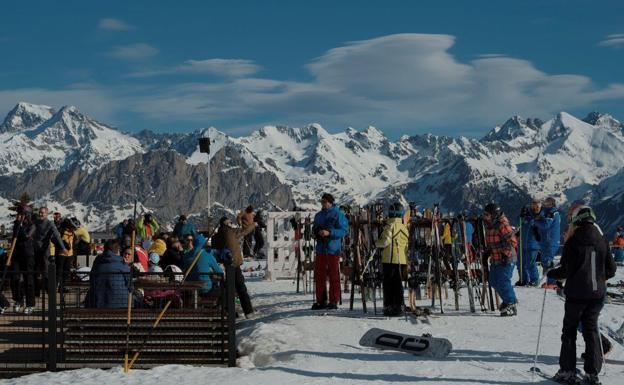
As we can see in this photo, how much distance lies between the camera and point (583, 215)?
931cm

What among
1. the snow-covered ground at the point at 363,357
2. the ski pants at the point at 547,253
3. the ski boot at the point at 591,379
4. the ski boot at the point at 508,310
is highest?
the ski pants at the point at 547,253

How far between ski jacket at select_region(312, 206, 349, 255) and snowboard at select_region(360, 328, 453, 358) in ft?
10.3

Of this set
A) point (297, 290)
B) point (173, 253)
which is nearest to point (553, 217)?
point (297, 290)

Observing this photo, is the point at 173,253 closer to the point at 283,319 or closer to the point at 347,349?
the point at 283,319

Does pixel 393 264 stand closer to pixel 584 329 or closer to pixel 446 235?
pixel 446 235

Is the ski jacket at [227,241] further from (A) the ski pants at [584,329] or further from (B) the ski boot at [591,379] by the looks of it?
(B) the ski boot at [591,379]

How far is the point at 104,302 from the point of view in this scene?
437 inches

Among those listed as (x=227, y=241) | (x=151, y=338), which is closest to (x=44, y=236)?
(x=227, y=241)

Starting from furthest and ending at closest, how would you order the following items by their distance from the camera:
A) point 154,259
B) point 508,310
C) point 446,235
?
point 154,259, point 446,235, point 508,310

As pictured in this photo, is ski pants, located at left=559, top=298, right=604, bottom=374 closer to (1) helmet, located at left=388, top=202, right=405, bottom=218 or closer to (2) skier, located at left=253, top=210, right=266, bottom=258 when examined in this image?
(1) helmet, located at left=388, top=202, right=405, bottom=218

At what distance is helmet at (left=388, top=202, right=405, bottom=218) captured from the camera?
1380cm

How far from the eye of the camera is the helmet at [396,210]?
13797 mm

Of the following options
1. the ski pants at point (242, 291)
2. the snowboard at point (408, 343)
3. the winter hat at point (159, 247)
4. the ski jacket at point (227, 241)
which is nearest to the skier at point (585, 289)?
the snowboard at point (408, 343)

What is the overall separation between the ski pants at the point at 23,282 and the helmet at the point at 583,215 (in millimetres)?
6404
